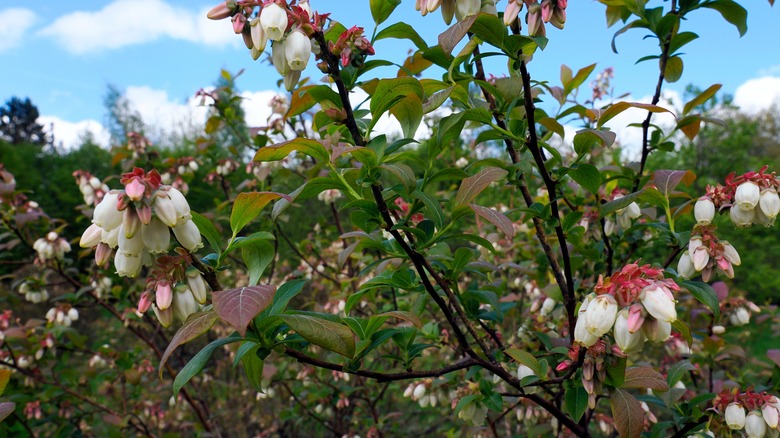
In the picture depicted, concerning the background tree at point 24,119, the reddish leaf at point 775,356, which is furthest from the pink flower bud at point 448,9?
the background tree at point 24,119

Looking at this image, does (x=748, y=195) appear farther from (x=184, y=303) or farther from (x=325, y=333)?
(x=184, y=303)

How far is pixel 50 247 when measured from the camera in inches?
108

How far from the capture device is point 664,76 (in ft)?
5.02

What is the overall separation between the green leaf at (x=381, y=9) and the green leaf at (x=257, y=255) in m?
0.54

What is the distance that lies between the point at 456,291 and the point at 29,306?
7.91m

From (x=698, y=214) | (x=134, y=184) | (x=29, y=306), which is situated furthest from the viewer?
(x=29, y=306)

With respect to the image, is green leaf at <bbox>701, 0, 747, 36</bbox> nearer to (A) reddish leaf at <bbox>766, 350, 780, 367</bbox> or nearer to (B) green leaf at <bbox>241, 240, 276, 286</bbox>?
(A) reddish leaf at <bbox>766, 350, 780, 367</bbox>

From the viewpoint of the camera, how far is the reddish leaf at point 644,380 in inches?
47.6

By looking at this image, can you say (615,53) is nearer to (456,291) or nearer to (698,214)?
(698,214)

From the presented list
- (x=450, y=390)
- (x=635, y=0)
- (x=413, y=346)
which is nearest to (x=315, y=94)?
(x=413, y=346)

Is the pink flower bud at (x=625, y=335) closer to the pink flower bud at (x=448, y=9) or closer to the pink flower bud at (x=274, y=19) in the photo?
the pink flower bud at (x=448, y=9)

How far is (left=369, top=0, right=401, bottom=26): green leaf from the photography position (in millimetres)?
1091

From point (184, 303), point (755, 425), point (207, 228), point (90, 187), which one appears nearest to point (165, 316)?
point (184, 303)

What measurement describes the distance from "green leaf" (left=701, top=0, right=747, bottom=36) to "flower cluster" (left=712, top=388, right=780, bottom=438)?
0.99 meters
